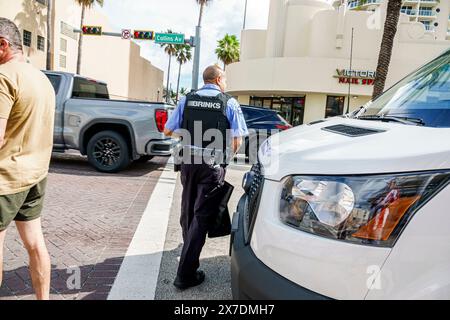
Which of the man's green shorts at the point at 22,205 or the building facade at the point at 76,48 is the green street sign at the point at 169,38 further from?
the man's green shorts at the point at 22,205

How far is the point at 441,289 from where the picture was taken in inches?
49.1

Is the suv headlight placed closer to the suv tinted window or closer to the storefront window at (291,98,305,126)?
the suv tinted window

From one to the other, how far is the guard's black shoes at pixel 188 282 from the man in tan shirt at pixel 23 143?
99cm

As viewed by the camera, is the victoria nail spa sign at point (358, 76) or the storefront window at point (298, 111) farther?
the storefront window at point (298, 111)

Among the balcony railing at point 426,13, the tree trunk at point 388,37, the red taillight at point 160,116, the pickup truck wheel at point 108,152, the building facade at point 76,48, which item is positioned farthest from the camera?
the balcony railing at point 426,13

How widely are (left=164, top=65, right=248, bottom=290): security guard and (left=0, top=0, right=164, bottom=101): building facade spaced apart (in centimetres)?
1551

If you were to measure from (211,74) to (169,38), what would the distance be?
15.6 m

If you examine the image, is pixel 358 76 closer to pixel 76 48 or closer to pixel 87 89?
pixel 87 89

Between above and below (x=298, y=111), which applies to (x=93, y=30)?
above

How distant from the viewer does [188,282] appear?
284 cm

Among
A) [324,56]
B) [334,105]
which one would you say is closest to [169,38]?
Result: [324,56]

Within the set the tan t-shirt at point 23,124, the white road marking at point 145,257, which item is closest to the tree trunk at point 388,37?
the white road marking at point 145,257

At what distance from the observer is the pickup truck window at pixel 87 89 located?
7.23 metres

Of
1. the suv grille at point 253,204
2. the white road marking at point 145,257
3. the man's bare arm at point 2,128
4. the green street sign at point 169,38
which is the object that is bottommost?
the white road marking at point 145,257
